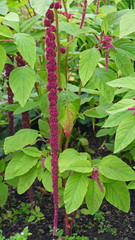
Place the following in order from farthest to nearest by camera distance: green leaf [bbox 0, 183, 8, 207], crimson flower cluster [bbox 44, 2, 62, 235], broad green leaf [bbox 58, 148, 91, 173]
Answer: green leaf [bbox 0, 183, 8, 207], broad green leaf [bbox 58, 148, 91, 173], crimson flower cluster [bbox 44, 2, 62, 235]

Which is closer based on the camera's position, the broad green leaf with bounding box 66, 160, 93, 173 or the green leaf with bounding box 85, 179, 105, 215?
the broad green leaf with bounding box 66, 160, 93, 173

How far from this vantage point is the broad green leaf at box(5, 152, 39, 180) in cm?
140

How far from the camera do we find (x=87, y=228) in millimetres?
1729

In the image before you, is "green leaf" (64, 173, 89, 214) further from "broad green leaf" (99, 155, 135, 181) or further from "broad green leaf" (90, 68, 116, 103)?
"broad green leaf" (90, 68, 116, 103)

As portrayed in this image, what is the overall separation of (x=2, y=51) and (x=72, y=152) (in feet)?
1.96

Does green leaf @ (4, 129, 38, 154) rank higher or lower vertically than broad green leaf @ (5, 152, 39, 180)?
higher

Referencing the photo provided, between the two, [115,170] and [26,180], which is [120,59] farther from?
[26,180]

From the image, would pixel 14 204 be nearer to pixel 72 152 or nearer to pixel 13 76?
pixel 72 152

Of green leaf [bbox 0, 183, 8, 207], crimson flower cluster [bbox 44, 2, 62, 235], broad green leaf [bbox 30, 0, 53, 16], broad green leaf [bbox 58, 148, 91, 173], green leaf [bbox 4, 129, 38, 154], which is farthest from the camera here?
green leaf [bbox 0, 183, 8, 207]

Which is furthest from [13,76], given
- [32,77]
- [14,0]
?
[14,0]

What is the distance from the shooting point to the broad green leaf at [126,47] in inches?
44.9

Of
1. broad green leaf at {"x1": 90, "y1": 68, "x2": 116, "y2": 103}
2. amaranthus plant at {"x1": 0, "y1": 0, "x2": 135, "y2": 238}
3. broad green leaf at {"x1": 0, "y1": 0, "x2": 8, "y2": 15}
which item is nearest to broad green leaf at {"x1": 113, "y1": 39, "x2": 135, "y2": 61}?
amaranthus plant at {"x1": 0, "y1": 0, "x2": 135, "y2": 238}

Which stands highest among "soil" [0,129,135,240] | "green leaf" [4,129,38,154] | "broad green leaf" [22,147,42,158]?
"green leaf" [4,129,38,154]

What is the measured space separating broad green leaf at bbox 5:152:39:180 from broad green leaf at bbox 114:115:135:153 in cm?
56
